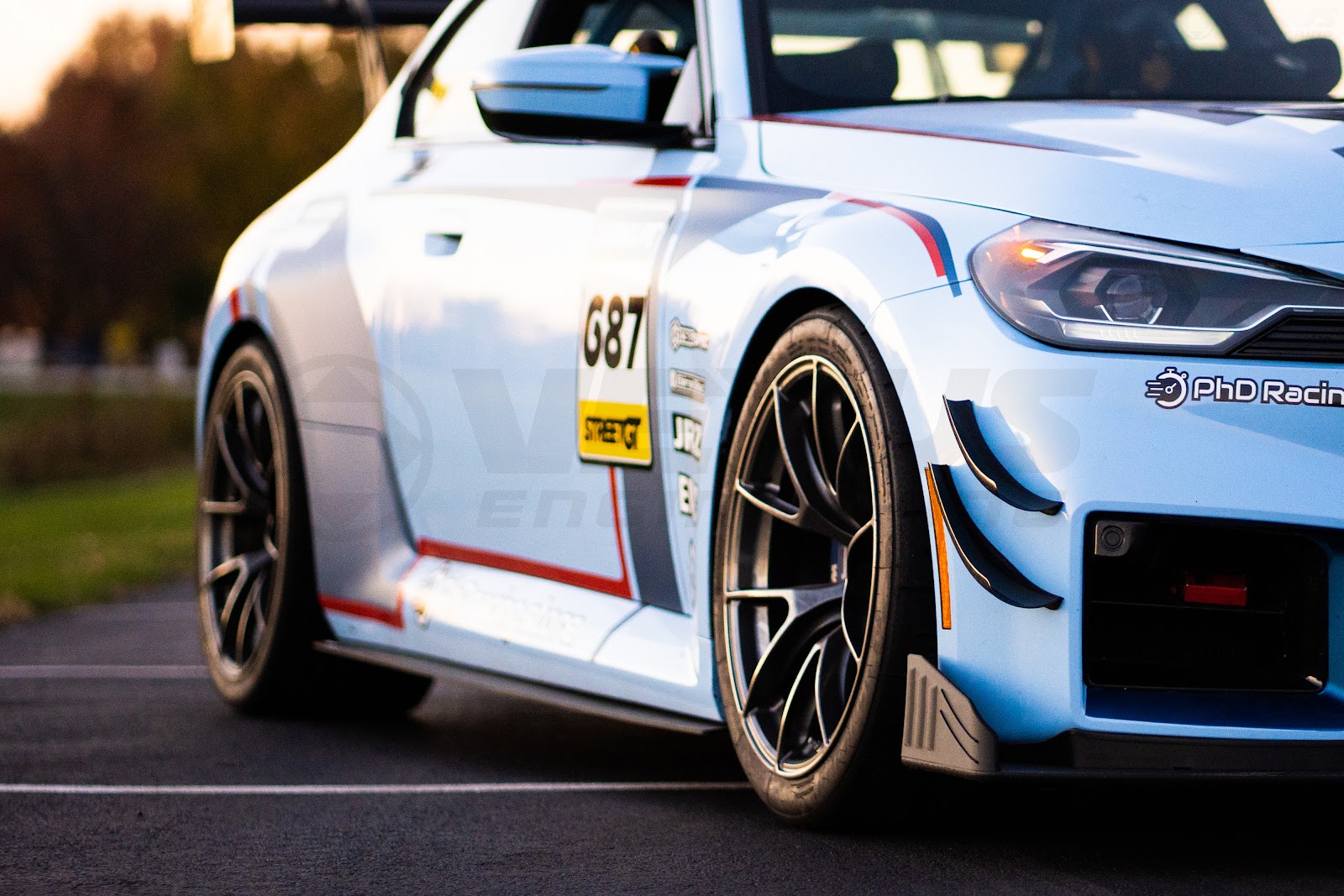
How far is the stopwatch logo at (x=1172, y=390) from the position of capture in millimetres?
2842

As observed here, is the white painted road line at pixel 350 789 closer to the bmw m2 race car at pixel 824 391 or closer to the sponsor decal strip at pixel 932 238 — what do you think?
the bmw m2 race car at pixel 824 391

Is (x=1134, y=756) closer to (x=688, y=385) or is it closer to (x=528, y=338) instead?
(x=688, y=385)

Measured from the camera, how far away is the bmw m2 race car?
290 centimetres

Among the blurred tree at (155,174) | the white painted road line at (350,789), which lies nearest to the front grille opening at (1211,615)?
the white painted road line at (350,789)

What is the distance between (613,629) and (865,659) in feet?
3.25

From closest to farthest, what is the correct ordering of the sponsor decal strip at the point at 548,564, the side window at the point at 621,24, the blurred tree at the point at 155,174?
1. the sponsor decal strip at the point at 548,564
2. the side window at the point at 621,24
3. the blurred tree at the point at 155,174

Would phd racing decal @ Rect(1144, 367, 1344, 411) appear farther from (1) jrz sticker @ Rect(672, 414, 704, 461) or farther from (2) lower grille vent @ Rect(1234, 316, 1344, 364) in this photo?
(1) jrz sticker @ Rect(672, 414, 704, 461)

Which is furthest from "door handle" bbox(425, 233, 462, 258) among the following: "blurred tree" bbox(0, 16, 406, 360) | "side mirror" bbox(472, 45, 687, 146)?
"blurred tree" bbox(0, 16, 406, 360)

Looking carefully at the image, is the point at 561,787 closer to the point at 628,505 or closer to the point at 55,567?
the point at 628,505

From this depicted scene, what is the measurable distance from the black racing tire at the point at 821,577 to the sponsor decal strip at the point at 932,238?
183 mm

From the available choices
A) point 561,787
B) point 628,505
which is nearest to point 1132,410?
point 628,505

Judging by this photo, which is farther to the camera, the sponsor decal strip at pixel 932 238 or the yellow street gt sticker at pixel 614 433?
the yellow street gt sticker at pixel 614 433

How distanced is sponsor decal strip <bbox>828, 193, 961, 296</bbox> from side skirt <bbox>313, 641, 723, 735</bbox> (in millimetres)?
1049

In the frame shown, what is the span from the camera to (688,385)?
3.83 meters
